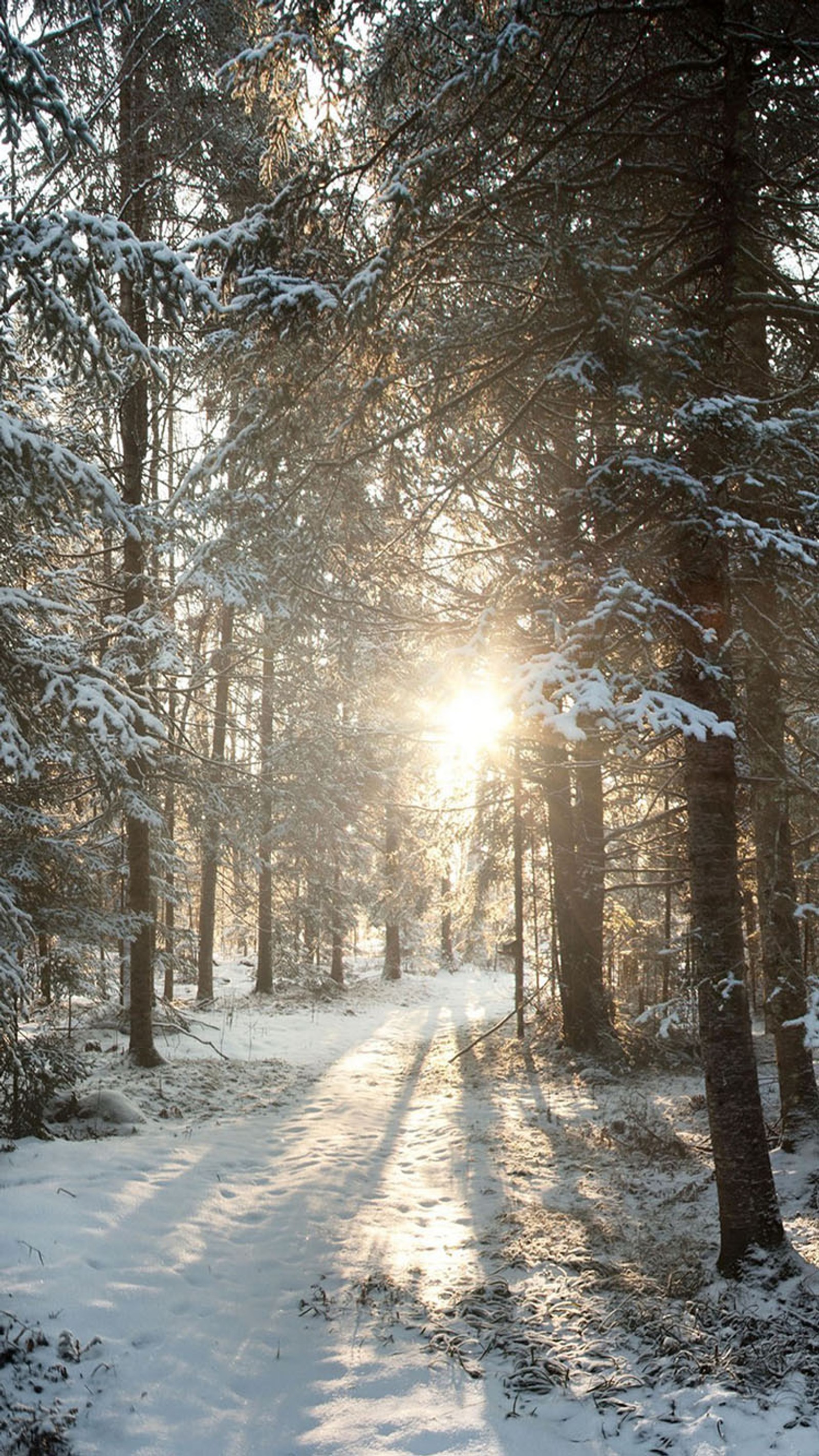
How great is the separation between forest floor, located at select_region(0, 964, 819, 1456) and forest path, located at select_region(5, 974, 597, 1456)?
0.8 inches

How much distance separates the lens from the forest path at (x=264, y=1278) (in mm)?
4086

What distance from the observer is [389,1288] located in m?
5.62

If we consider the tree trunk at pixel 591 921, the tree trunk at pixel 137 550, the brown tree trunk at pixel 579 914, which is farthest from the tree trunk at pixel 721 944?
the tree trunk at pixel 137 550

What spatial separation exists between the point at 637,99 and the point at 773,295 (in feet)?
6.10

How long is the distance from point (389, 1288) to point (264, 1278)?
0.95 m

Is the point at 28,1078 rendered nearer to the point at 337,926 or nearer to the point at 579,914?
the point at 579,914

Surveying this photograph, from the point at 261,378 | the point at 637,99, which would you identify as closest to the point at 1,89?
the point at 261,378

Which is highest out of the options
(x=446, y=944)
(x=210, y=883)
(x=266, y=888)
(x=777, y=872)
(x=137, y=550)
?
(x=137, y=550)

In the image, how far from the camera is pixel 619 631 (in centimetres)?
568

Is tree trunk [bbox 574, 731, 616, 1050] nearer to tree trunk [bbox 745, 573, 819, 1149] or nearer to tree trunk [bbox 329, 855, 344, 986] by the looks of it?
tree trunk [bbox 745, 573, 819, 1149]

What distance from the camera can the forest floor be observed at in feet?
13.3

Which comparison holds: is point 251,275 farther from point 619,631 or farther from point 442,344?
point 619,631

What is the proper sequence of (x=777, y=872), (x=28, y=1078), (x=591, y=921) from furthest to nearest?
(x=591, y=921), (x=28, y=1078), (x=777, y=872)

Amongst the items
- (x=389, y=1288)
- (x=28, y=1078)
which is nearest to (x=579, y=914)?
(x=389, y=1288)
